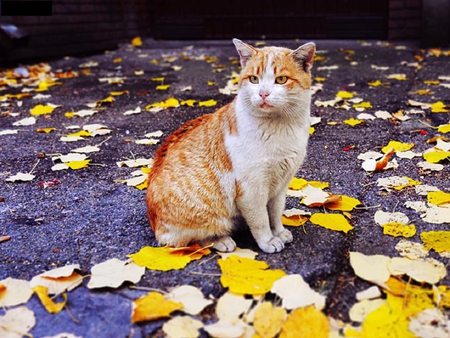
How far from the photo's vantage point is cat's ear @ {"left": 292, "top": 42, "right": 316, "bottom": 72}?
1984 millimetres

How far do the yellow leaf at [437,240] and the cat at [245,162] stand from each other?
1.95 feet

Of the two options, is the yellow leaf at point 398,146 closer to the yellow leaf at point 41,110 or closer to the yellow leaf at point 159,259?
the yellow leaf at point 159,259

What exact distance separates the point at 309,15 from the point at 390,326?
7221 millimetres

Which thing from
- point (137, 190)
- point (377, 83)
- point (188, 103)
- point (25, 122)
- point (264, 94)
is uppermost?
point (264, 94)

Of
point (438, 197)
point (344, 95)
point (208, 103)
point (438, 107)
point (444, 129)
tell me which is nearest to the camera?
point (438, 197)

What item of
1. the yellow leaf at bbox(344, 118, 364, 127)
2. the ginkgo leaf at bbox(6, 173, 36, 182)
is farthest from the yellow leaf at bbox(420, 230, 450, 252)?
the ginkgo leaf at bbox(6, 173, 36, 182)

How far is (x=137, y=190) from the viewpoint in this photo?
2.82m

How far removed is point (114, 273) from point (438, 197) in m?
1.65

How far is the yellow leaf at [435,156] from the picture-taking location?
2.98 m

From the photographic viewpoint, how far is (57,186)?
2896mm

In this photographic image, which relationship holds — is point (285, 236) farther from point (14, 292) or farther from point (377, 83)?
point (377, 83)

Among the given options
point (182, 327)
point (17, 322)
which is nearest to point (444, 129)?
point (182, 327)

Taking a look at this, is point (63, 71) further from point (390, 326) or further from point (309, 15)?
point (390, 326)

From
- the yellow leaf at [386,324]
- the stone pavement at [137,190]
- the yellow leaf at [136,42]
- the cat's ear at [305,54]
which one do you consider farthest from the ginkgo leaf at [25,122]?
the yellow leaf at [136,42]
